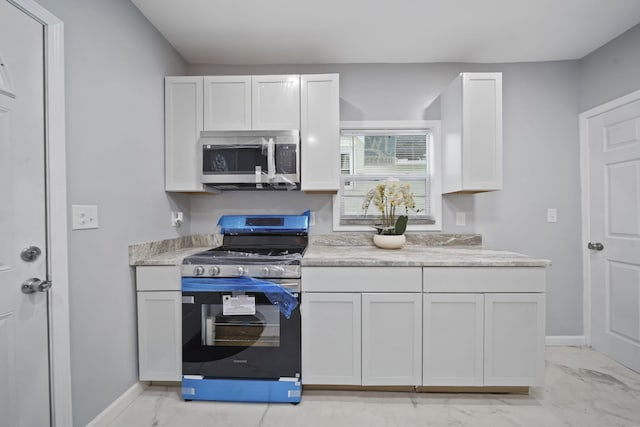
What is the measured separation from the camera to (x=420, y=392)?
189 cm

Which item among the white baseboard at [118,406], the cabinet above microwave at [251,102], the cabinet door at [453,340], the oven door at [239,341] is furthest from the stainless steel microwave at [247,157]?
the white baseboard at [118,406]

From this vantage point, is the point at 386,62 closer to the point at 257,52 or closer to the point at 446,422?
the point at 257,52

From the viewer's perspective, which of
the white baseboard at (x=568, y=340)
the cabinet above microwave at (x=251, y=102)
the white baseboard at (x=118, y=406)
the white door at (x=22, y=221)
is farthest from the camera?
the white baseboard at (x=568, y=340)

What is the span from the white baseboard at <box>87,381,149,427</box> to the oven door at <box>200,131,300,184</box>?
1464mm

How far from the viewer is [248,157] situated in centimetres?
215

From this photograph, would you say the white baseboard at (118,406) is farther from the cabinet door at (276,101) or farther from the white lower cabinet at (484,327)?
the cabinet door at (276,101)

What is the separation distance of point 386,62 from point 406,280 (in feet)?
6.35

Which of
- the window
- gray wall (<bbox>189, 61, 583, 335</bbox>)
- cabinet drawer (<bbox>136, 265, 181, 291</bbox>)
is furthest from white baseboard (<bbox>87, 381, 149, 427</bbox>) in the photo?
the window

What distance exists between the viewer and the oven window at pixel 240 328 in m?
1.80

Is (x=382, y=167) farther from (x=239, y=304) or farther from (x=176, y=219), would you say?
(x=176, y=219)

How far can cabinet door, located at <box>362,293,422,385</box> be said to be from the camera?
181 cm

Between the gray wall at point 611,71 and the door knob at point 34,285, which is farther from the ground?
the gray wall at point 611,71

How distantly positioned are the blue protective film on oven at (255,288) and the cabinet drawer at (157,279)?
6.0 inches

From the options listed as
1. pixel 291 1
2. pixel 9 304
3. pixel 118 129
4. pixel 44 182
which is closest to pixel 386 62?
pixel 291 1
